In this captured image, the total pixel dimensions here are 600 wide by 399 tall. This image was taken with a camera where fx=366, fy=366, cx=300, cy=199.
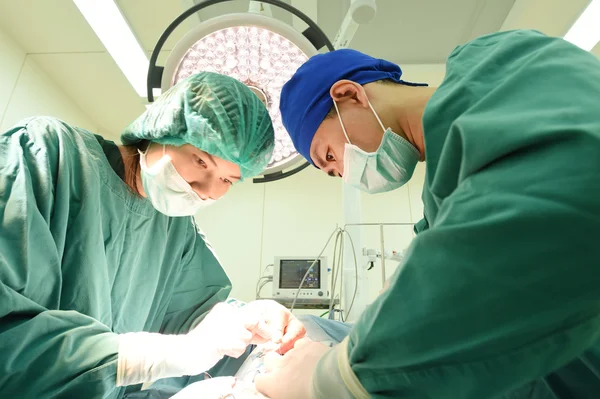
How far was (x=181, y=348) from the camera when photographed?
38.7 inches

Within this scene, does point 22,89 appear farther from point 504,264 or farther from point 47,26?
point 504,264

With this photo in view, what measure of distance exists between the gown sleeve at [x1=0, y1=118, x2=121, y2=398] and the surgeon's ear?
0.78m

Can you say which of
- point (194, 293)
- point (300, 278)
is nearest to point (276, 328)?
point (194, 293)

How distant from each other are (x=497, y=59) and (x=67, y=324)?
1.01 m

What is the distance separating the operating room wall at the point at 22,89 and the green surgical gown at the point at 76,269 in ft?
4.82

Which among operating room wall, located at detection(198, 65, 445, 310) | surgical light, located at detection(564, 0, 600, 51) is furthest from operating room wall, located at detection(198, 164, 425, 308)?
surgical light, located at detection(564, 0, 600, 51)

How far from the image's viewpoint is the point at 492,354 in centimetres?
42

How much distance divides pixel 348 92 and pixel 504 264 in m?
0.72

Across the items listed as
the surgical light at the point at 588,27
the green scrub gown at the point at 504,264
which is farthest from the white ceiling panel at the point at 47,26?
the surgical light at the point at 588,27

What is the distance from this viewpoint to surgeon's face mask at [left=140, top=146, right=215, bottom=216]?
1.16m

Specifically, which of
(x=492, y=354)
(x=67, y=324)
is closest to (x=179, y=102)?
(x=67, y=324)

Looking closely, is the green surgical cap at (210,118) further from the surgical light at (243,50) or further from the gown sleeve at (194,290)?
the gown sleeve at (194,290)

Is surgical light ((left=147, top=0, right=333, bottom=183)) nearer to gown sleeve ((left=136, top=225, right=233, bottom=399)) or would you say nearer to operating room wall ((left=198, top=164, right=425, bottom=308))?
gown sleeve ((left=136, top=225, right=233, bottom=399))

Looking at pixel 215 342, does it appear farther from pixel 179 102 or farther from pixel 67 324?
pixel 179 102
